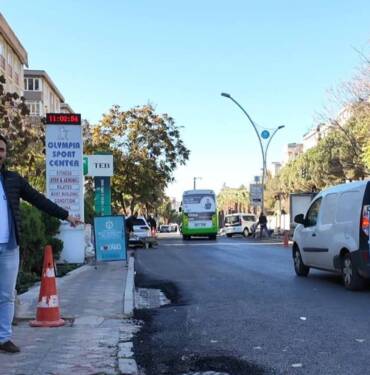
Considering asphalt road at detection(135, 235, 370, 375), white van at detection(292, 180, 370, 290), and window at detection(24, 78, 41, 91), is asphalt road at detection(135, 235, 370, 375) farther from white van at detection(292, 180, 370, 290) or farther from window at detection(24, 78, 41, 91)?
window at detection(24, 78, 41, 91)

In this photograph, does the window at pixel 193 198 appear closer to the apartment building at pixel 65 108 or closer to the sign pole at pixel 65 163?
the sign pole at pixel 65 163

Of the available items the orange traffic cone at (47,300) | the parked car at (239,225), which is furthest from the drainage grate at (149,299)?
the parked car at (239,225)

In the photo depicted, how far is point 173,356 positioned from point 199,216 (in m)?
36.0

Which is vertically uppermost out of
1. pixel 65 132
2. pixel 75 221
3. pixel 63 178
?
pixel 65 132

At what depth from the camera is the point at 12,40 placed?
54.3 metres

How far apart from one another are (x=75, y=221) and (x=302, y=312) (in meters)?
3.86

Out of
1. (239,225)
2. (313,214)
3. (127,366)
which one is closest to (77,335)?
(127,366)

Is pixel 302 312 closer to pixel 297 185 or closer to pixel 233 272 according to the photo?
pixel 233 272

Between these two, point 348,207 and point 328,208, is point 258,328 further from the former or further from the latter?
point 328,208

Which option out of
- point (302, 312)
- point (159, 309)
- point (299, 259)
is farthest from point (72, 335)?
point (299, 259)

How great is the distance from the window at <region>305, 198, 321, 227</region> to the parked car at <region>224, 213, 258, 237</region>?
37.3 meters

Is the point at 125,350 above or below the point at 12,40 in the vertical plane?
below

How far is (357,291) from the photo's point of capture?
453 inches

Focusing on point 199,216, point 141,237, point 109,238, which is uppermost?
point 199,216
